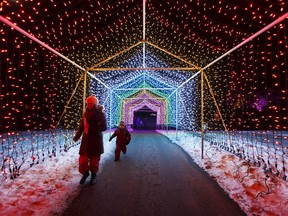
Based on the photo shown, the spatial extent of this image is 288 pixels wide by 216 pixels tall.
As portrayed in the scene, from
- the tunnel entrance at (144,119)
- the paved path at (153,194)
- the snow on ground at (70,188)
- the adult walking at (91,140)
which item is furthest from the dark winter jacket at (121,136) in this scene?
the tunnel entrance at (144,119)

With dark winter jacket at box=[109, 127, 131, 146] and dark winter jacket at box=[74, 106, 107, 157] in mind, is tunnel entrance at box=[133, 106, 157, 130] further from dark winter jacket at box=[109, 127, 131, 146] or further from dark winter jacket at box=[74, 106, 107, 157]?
dark winter jacket at box=[74, 106, 107, 157]

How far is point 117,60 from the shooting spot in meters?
10.6

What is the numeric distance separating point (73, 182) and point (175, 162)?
3420mm

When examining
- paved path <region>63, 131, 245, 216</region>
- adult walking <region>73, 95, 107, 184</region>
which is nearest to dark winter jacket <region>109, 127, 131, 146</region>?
paved path <region>63, 131, 245, 216</region>

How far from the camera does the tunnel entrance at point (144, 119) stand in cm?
2950

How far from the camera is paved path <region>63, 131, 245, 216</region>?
365 centimetres

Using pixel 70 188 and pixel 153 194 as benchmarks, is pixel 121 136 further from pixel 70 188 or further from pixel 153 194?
pixel 153 194

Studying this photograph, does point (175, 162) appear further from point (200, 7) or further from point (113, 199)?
point (200, 7)

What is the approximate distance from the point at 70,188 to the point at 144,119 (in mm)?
26476

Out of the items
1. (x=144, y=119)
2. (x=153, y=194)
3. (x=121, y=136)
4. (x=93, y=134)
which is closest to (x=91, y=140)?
(x=93, y=134)

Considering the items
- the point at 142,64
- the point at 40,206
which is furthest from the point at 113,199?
the point at 142,64

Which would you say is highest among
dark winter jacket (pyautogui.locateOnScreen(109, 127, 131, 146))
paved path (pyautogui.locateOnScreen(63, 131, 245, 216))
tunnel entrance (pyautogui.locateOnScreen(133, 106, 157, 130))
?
tunnel entrance (pyautogui.locateOnScreen(133, 106, 157, 130))

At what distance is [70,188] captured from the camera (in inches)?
183

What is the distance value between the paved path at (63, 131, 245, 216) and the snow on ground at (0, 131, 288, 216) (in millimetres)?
243
